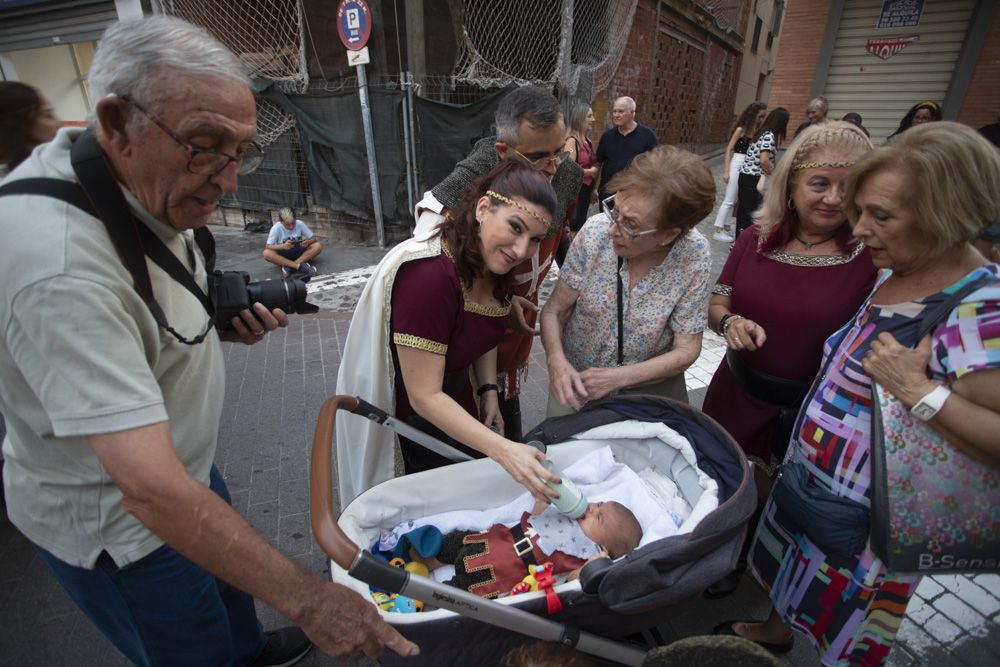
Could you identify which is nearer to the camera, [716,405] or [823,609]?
[823,609]

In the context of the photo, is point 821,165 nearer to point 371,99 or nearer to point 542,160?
point 542,160

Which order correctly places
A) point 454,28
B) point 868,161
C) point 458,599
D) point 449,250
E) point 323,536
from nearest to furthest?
1. point 323,536
2. point 458,599
3. point 868,161
4. point 449,250
5. point 454,28

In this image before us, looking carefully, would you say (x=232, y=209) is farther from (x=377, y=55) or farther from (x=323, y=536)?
(x=323, y=536)

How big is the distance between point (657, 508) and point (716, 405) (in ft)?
2.22

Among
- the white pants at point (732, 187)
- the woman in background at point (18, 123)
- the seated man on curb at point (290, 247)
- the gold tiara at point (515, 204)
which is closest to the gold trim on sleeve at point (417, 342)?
the gold tiara at point (515, 204)

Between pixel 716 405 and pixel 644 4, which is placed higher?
pixel 644 4

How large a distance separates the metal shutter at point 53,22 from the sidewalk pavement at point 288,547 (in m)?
7.62

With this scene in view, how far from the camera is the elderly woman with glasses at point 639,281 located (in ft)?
6.15

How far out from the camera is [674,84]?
14.6 metres

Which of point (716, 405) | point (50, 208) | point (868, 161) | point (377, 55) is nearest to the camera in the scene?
point (50, 208)

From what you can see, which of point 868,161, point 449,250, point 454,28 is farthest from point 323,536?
point 454,28

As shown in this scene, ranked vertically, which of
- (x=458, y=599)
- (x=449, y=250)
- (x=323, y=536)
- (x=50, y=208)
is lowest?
(x=458, y=599)

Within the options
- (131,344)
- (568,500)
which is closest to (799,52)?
(568,500)

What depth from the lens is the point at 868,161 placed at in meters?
1.54
